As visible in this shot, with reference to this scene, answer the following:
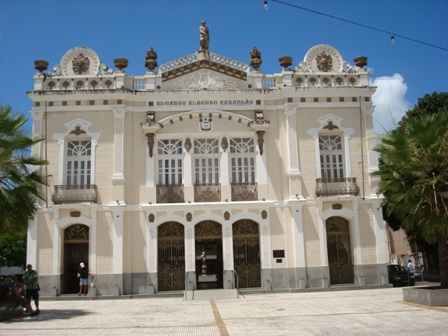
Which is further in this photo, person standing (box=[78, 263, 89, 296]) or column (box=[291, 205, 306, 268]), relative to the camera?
column (box=[291, 205, 306, 268])

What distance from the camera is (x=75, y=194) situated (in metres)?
22.2

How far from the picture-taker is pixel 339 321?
1280 centimetres

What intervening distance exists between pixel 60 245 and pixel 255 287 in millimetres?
9489

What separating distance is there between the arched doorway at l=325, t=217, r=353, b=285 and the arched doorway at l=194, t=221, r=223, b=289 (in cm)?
541

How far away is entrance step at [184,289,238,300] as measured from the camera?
20422mm

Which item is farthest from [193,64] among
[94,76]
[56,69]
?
[56,69]

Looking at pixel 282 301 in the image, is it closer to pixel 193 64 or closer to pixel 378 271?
pixel 378 271

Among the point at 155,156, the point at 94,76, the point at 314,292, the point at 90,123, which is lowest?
the point at 314,292

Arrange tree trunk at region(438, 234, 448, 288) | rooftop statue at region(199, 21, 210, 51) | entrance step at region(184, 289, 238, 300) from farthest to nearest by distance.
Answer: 1. rooftop statue at region(199, 21, 210, 51)
2. entrance step at region(184, 289, 238, 300)
3. tree trunk at region(438, 234, 448, 288)

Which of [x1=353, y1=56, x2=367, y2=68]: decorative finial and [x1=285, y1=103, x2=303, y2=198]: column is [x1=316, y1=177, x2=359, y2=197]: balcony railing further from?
[x1=353, y1=56, x2=367, y2=68]: decorative finial

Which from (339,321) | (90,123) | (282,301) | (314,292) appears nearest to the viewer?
(339,321)

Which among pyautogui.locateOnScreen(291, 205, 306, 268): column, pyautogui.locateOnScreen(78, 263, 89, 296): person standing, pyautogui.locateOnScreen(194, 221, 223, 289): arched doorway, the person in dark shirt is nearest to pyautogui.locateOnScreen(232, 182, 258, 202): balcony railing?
pyautogui.locateOnScreen(194, 221, 223, 289): arched doorway

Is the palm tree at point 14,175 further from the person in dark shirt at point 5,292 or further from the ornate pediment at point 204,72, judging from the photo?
the ornate pediment at point 204,72

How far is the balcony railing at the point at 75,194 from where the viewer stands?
22.1m
